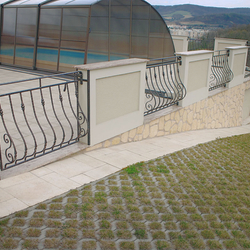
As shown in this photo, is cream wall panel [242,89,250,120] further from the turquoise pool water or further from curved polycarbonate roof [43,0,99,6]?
curved polycarbonate roof [43,0,99,6]

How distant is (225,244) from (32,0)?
40.1 feet

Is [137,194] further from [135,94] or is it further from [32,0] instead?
[32,0]

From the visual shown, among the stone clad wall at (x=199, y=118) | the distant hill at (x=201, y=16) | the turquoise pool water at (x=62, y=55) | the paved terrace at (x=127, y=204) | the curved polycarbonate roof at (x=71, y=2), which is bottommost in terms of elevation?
the paved terrace at (x=127, y=204)

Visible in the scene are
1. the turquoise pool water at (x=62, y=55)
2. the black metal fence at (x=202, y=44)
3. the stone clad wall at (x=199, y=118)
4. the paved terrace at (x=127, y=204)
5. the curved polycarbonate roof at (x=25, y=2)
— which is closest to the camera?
the paved terrace at (x=127, y=204)

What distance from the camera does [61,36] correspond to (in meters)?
10.8

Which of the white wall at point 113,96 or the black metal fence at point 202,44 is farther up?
the black metal fence at point 202,44

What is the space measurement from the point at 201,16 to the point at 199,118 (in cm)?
5370

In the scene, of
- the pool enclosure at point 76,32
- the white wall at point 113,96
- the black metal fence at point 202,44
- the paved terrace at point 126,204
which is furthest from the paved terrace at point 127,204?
the black metal fence at point 202,44

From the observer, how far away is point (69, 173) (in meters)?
4.02

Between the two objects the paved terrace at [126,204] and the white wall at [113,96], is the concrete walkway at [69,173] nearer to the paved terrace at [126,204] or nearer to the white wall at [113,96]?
the paved terrace at [126,204]

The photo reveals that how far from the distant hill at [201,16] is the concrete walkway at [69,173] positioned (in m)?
48.1

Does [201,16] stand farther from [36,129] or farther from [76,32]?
[36,129]

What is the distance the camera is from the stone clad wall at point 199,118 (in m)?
6.05

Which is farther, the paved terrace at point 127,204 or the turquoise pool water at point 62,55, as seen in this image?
the turquoise pool water at point 62,55
